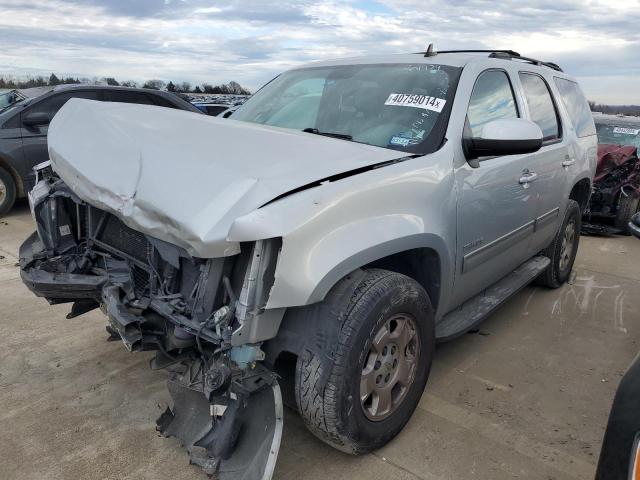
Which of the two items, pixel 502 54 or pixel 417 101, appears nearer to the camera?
pixel 417 101

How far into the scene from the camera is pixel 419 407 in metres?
3.02

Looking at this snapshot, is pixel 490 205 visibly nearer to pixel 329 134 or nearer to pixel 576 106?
pixel 329 134

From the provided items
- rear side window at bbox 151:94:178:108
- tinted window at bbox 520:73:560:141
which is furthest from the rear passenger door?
rear side window at bbox 151:94:178:108

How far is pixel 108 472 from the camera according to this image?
249 cm

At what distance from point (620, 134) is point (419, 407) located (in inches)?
274

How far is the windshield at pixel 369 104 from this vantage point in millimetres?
2941

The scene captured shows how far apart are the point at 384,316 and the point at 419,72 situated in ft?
5.41

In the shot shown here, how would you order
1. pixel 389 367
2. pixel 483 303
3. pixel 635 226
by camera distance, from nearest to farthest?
pixel 389 367 < pixel 635 226 < pixel 483 303

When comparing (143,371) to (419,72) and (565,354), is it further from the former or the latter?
(565,354)

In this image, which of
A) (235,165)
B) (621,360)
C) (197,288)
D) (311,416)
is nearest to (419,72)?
(235,165)

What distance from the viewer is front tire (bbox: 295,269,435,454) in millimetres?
2230

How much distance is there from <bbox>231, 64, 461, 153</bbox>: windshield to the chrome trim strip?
721 millimetres

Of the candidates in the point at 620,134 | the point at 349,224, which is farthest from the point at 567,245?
the point at 620,134

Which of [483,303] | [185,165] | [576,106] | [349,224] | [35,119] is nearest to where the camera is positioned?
[349,224]
